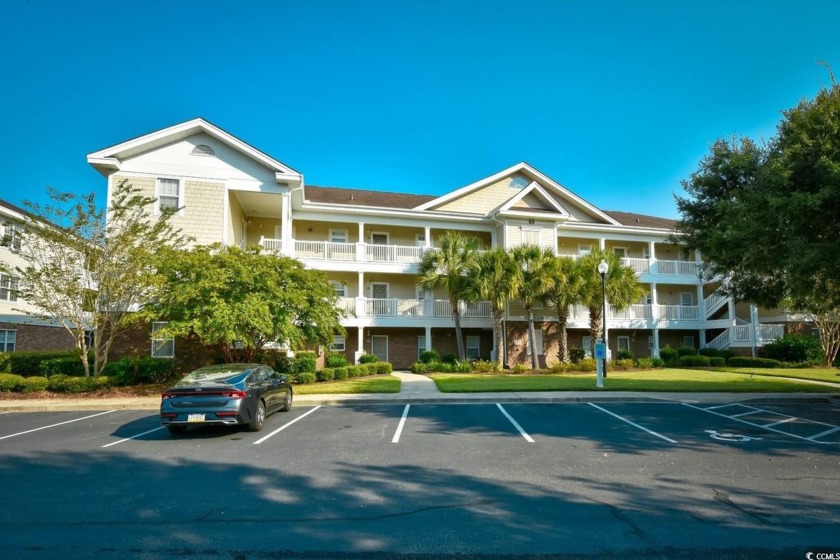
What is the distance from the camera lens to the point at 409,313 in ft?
90.3

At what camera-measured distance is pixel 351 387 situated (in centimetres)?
1783

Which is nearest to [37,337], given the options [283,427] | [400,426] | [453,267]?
[453,267]

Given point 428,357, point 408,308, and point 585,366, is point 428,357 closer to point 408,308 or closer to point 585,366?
point 408,308

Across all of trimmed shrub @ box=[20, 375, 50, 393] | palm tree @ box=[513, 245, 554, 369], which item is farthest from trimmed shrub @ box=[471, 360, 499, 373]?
trimmed shrub @ box=[20, 375, 50, 393]

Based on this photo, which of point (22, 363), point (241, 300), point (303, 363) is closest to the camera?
point (241, 300)

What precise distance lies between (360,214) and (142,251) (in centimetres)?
1185

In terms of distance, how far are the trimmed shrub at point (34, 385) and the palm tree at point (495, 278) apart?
54.8ft

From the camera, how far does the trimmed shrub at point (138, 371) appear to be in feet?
60.6

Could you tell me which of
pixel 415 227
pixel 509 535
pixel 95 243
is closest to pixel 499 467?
pixel 509 535

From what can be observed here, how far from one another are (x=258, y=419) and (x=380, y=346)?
17682 millimetres

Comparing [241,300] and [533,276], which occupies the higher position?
[533,276]

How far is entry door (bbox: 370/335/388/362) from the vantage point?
28.5 m

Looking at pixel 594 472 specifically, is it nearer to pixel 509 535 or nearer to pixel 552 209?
pixel 509 535

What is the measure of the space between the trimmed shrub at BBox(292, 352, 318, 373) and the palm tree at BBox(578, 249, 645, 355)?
13285mm
